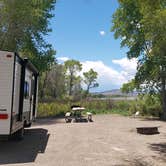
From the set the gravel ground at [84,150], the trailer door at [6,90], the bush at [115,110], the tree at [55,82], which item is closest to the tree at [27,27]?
the bush at [115,110]

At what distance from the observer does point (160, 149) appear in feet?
47.7

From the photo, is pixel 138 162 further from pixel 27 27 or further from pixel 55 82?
pixel 55 82

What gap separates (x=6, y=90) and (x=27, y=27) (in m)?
23.5

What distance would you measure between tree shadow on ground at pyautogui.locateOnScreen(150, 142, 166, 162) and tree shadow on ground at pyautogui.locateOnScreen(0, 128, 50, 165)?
3.81 m

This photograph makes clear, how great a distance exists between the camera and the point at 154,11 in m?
16.8

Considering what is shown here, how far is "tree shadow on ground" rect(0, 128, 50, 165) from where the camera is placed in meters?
11.8

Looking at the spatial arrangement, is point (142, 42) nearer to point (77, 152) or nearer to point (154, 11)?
point (154, 11)

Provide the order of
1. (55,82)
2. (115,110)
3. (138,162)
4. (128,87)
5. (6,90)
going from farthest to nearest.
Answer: (55,82)
(115,110)
(128,87)
(6,90)
(138,162)

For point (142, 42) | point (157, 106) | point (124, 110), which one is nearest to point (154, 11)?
point (142, 42)

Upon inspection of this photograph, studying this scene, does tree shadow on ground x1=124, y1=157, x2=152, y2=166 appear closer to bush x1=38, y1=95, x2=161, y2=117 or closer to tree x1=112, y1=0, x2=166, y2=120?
tree x1=112, y1=0, x2=166, y2=120

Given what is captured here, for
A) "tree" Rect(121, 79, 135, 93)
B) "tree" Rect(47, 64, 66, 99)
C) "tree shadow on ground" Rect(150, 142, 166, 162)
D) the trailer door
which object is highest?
"tree" Rect(47, 64, 66, 99)

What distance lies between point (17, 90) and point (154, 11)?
6916 mm

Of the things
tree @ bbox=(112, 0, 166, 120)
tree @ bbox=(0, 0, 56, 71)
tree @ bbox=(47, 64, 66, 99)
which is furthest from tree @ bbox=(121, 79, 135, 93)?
tree @ bbox=(47, 64, 66, 99)

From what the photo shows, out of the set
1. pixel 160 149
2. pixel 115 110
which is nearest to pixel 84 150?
pixel 160 149
